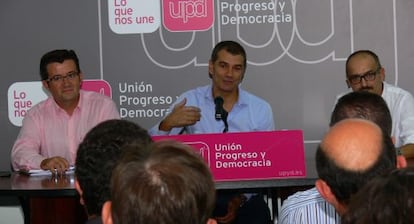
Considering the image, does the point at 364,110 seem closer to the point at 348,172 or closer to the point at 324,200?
the point at 324,200

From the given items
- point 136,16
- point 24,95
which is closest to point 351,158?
point 136,16

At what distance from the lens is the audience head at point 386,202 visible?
108 cm

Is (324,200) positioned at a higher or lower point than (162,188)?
lower

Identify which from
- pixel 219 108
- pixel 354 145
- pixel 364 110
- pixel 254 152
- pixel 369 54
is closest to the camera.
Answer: pixel 354 145

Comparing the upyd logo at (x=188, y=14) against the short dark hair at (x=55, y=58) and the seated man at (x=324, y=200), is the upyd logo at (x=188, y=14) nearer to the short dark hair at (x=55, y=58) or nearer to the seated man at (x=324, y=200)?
the short dark hair at (x=55, y=58)

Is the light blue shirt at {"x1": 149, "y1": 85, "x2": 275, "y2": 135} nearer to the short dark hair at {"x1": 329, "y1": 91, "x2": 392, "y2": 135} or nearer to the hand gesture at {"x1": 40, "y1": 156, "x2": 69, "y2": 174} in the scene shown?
the hand gesture at {"x1": 40, "y1": 156, "x2": 69, "y2": 174}

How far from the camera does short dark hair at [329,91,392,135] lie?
2361 mm

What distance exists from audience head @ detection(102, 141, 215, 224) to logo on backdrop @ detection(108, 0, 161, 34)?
12.4 ft

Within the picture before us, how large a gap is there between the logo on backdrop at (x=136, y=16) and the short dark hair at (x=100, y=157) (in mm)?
3108

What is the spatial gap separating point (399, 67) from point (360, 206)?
395 cm

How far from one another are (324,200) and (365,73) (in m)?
2.35

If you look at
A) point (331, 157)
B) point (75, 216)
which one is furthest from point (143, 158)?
point (75, 216)

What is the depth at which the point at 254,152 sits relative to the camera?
3.45 metres

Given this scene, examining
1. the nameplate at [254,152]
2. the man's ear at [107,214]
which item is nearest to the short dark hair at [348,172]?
the man's ear at [107,214]
